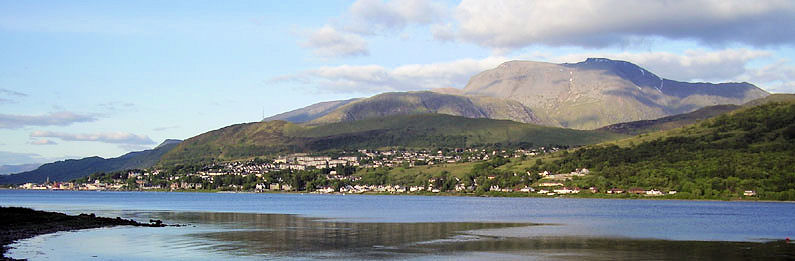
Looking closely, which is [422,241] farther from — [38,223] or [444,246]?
[38,223]

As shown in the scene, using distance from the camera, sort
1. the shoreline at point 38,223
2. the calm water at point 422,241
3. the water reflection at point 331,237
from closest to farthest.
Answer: the calm water at point 422,241
the water reflection at point 331,237
the shoreline at point 38,223

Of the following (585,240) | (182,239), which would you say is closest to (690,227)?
(585,240)

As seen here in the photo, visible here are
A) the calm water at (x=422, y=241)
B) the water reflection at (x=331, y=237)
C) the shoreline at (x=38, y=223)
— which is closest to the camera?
the calm water at (x=422, y=241)

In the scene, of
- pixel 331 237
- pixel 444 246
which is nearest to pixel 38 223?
pixel 331 237

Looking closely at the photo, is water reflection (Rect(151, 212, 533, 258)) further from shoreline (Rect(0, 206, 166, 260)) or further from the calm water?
shoreline (Rect(0, 206, 166, 260))

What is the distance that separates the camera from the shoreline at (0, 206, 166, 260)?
71300 mm

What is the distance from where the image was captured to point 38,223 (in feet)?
273

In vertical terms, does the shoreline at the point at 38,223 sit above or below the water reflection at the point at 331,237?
above

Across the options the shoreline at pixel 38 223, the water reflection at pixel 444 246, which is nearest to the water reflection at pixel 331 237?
the water reflection at pixel 444 246

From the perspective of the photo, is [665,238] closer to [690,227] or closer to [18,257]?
[690,227]

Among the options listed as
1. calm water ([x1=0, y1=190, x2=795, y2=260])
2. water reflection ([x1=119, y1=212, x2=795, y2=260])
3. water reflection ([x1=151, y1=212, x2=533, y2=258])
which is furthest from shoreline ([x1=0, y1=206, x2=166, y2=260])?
water reflection ([x1=119, y1=212, x2=795, y2=260])

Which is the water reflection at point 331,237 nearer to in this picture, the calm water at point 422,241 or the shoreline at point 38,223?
the calm water at point 422,241

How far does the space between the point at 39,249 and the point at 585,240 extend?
48.2 meters

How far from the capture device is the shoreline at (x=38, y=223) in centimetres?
7130
